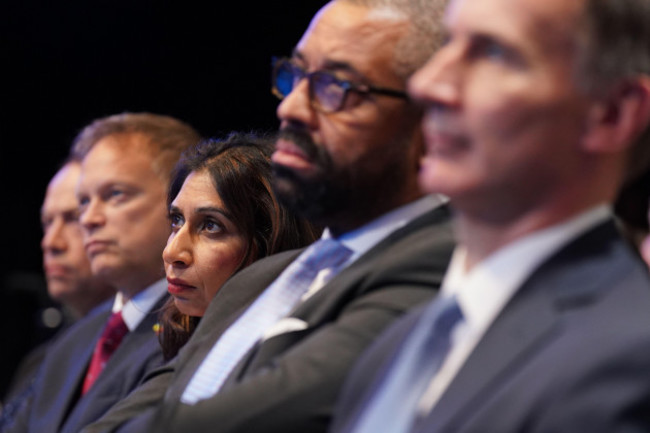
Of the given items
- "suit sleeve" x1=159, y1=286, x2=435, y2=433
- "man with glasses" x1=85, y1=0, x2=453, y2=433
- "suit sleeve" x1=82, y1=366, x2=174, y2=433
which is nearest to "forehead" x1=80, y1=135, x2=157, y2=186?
"suit sleeve" x1=82, y1=366, x2=174, y2=433

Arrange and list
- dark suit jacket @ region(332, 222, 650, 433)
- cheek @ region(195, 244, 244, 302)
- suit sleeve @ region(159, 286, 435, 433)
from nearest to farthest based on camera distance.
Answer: dark suit jacket @ region(332, 222, 650, 433) < suit sleeve @ region(159, 286, 435, 433) < cheek @ region(195, 244, 244, 302)

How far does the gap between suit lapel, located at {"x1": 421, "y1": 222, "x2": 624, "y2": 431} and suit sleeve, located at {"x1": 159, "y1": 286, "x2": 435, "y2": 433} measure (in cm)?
35

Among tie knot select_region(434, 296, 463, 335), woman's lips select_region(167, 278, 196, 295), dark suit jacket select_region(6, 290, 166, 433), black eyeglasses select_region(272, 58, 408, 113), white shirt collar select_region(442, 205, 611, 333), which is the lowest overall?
dark suit jacket select_region(6, 290, 166, 433)

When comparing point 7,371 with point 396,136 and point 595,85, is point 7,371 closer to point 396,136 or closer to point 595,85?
point 396,136

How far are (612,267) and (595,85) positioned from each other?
0.24 m

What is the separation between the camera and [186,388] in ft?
A: 6.91

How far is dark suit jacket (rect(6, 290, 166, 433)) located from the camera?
3133 mm

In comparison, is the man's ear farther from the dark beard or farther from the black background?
the black background

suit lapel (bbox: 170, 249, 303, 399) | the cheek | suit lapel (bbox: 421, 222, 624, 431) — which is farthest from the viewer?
the cheek

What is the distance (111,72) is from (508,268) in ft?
14.5

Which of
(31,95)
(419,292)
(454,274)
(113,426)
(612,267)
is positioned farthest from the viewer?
(31,95)

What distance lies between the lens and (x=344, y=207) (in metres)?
2.02

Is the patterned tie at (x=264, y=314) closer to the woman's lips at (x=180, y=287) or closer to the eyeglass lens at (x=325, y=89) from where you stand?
the eyeglass lens at (x=325, y=89)

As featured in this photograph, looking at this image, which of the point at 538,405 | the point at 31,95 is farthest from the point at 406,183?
the point at 31,95
